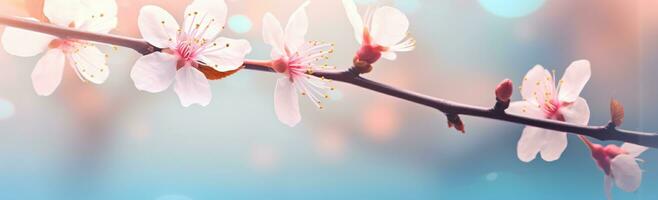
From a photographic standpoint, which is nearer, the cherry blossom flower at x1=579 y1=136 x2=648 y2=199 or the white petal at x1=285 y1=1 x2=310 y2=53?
the white petal at x1=285 y1=1 x2=310 y2=53

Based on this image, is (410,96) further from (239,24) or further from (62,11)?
(239,24)

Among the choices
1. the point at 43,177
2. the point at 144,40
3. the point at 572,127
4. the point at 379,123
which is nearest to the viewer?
the point at 144,40

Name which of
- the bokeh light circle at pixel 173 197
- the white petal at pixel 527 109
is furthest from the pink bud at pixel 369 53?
the bokeh light circle at pixel 173 197

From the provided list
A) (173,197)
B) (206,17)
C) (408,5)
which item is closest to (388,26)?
(206,17)

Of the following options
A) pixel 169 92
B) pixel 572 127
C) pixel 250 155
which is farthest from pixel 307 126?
pixel 572 127

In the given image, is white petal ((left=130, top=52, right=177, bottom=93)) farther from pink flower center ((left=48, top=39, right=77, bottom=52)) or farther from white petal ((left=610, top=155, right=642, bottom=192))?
white petal ((left=610, top=155, right=642, bottom=192))

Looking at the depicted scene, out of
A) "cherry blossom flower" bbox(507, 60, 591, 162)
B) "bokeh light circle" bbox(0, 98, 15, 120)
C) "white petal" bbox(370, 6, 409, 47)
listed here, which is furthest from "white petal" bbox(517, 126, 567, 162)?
"bokeh light circle" bbox(0, 98, 15, 120)

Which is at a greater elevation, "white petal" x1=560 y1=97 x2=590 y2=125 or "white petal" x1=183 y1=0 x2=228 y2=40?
"white petal" x1=183 y1=0 x2=228 y2=40

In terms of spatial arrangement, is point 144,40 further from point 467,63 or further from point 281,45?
point 467,63
